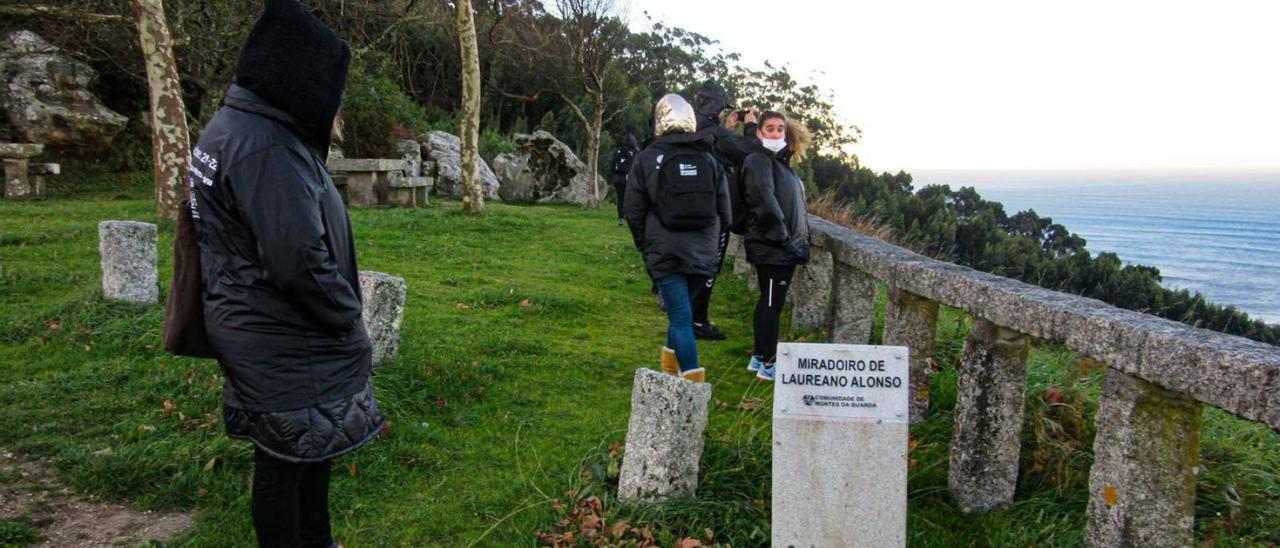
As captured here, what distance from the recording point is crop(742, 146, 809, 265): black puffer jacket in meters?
6.52

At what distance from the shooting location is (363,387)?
3.40 meters

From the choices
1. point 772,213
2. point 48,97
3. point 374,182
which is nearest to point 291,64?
point 772,213

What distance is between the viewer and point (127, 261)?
7.54 metres

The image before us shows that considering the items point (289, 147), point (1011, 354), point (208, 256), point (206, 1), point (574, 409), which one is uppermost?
point (206, 1)

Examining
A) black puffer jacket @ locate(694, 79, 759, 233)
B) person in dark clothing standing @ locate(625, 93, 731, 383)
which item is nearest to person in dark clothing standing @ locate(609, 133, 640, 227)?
black puffer jacket @ locate(694, 79, 759, 233)

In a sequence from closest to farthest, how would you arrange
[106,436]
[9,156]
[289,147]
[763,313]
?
[289,147] < [106,436] < [763,313] < [9,156]

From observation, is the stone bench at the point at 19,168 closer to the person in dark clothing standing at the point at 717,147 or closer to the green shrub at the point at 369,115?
the green shrub at the point at 369,115

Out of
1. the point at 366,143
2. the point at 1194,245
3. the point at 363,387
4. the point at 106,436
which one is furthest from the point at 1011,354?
the point at 366,143

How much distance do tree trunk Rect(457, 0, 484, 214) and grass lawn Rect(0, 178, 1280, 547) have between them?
7799 millimetres

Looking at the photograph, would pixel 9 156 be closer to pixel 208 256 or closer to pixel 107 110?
pixel 107 110

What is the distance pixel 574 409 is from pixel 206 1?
1586 centimetres

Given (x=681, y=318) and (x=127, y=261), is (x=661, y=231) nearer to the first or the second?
(x=681, y=318)

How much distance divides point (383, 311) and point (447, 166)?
1738 cm

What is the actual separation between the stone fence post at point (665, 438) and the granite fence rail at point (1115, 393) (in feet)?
4.47
